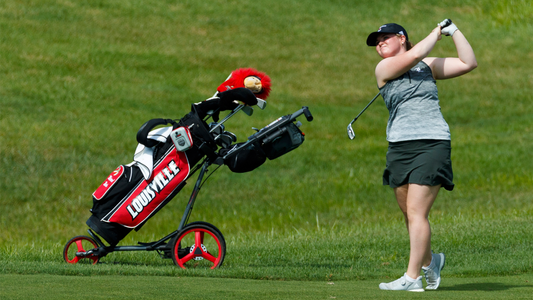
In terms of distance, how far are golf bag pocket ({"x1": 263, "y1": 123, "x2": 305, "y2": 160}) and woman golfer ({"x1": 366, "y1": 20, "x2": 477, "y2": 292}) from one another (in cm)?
117

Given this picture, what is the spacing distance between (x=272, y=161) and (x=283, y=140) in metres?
8.28

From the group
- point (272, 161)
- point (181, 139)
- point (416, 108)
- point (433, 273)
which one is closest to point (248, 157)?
point (181, 139)

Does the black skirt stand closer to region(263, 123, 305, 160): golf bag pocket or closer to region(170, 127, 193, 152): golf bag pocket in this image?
region(263, 123, 305, 160): golf bag pocket

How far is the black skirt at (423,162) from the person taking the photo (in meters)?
4.45

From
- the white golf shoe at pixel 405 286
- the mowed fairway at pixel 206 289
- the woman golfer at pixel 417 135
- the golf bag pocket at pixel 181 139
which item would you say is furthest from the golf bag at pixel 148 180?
the white golf shoe at pixel 405 286

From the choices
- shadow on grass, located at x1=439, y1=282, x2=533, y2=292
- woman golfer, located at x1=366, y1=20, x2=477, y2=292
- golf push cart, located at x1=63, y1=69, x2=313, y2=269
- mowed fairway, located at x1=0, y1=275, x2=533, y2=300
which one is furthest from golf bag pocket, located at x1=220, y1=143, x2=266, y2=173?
shadow on grass, located at x1=439, y1=282, x2=533, y2=292

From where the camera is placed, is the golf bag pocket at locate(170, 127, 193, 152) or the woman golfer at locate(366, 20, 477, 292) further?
the golf bag pocket at locate(170, 127, 193, 152)

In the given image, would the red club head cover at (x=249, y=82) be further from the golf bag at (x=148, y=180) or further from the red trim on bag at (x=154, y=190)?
the red trim on bag at (x=154, y=190)

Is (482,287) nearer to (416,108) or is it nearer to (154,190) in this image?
(416,108)

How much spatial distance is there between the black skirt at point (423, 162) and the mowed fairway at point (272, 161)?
760 millimetres

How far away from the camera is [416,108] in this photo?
4.54 meters

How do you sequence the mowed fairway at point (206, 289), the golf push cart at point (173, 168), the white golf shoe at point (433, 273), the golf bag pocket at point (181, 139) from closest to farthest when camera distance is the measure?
the mowed fairway at point (206, 289)
the white golf shoe at point (433, 273)
the golf bag pocket at point (181, 139)
the golf push cart at point (173, 168)

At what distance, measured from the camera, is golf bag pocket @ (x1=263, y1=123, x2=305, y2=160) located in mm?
5715

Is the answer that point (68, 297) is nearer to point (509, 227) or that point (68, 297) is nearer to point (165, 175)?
point (165, 175)
